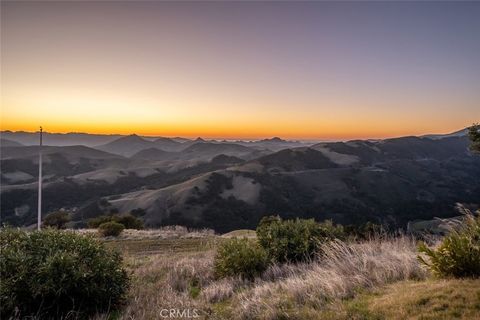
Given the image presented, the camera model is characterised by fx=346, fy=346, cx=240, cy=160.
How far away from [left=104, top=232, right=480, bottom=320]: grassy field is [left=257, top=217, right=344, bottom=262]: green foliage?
597 millimetres

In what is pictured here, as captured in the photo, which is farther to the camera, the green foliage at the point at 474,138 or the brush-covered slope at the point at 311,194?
the brush-covered slope at the point at 311,194

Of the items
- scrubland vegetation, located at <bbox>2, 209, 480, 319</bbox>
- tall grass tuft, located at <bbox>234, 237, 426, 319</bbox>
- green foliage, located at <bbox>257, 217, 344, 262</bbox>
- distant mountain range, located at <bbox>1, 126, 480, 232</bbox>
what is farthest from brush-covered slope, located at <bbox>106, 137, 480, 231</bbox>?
tall grass tuft, located at <bbox>234, 237, 426, 319</bbox>

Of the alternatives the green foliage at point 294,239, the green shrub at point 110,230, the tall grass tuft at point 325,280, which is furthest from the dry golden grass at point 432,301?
the green shrub at point 110,230

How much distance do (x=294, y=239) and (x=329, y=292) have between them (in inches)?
134

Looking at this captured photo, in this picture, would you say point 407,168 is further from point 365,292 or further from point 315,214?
point 365,292

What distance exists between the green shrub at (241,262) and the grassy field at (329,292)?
0.92 ft

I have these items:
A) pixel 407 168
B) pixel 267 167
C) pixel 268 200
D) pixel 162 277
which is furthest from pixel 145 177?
pixel 162 277

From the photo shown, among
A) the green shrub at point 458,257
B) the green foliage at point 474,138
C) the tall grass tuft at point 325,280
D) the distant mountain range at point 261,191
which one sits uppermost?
the green foliage at point 474,138

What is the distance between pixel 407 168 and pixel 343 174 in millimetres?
41410

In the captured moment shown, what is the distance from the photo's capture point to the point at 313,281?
6.06 meters

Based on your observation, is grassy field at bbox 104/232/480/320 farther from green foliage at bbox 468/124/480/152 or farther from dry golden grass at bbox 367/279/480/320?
green foliage at bbox 468/124/480/152

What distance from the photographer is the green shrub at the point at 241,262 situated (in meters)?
7.80

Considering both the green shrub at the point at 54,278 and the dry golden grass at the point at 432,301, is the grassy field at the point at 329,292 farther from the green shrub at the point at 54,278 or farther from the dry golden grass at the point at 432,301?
the green shrub at the point at 54,278

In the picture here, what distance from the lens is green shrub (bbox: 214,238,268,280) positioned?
25.6 ft
